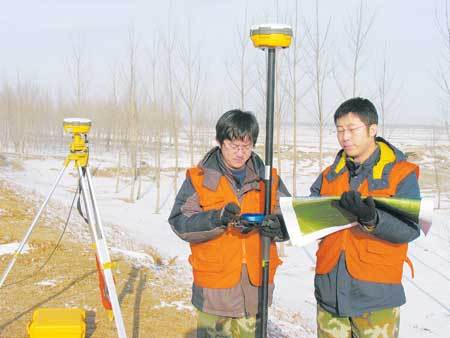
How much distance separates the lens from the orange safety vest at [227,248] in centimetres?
224

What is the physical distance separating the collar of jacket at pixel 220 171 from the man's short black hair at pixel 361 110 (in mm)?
441

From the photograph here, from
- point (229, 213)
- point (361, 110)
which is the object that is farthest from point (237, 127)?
point (361, 110)

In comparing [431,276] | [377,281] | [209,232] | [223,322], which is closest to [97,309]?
[223,322]

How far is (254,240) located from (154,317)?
2465mm

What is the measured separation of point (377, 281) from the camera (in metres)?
2.08

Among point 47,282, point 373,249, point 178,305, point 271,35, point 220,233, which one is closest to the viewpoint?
point 271,35

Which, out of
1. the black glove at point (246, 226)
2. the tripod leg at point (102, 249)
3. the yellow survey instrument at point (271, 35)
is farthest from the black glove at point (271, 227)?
the tripod leg at point (102, 249)

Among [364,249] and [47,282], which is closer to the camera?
[364,249]

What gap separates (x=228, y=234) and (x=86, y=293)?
9.91ft

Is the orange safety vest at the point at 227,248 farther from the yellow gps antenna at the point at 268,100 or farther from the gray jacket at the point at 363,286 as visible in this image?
the gray jacket at the point at 363,286

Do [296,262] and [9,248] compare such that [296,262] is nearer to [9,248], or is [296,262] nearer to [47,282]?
[9,248]

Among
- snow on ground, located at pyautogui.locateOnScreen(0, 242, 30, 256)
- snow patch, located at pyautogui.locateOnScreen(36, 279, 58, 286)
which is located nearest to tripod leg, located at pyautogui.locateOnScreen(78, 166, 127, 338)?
snow patch, located at pyautogui.locateOnScreen(36, 279, 58, 286)

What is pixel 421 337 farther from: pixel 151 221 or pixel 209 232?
pixel 151 221

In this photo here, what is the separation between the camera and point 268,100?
2.10 meters
